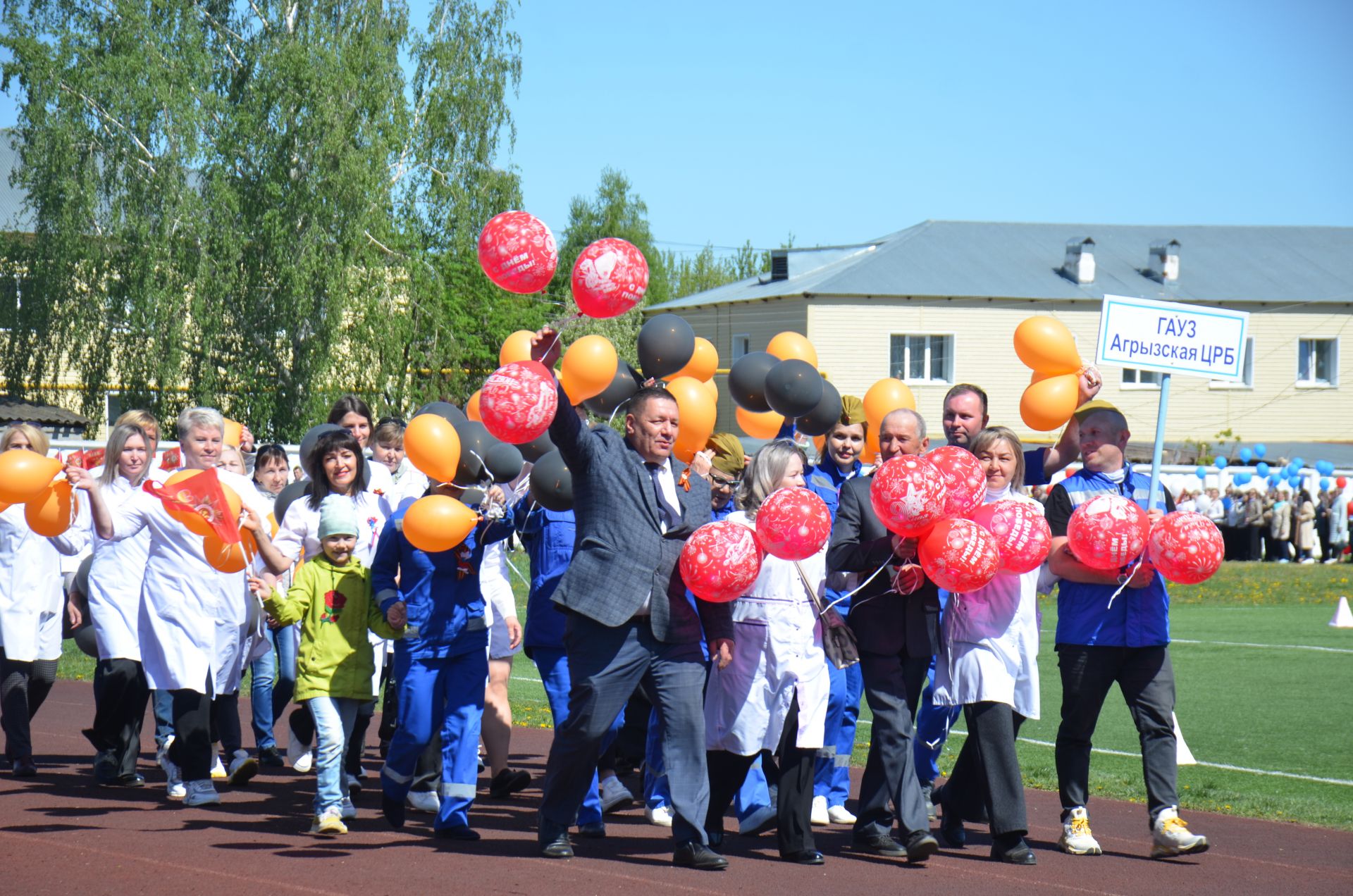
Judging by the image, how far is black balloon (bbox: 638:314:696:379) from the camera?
7.70 m

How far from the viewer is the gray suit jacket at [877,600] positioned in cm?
623

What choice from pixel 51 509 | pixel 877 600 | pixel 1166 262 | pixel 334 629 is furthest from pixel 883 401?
pixel 1166 262

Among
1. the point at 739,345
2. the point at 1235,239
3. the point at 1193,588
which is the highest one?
the point at 1235,239

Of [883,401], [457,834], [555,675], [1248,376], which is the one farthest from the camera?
[1248,376]

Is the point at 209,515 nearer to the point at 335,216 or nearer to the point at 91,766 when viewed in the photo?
the point at 91,766

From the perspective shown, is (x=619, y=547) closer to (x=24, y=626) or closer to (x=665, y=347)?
(x=665, y=347)

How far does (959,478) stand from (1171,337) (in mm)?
3186

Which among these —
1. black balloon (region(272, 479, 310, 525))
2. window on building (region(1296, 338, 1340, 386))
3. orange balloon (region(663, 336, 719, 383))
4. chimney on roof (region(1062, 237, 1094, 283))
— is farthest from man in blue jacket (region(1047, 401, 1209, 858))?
window on building (region(1296, 338, 1340, 386))

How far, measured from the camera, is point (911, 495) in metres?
5.88

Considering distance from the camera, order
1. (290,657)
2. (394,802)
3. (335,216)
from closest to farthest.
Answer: (394,802) → (290,657) → (335,216)

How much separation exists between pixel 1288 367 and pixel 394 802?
43.7m

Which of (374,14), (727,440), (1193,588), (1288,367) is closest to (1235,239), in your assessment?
(1288,367)

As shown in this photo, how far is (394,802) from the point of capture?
6.83m

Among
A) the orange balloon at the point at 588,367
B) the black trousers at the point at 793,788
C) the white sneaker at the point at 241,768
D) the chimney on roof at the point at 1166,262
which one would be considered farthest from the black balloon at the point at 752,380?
the chimney on roof at the point at 1166,262
